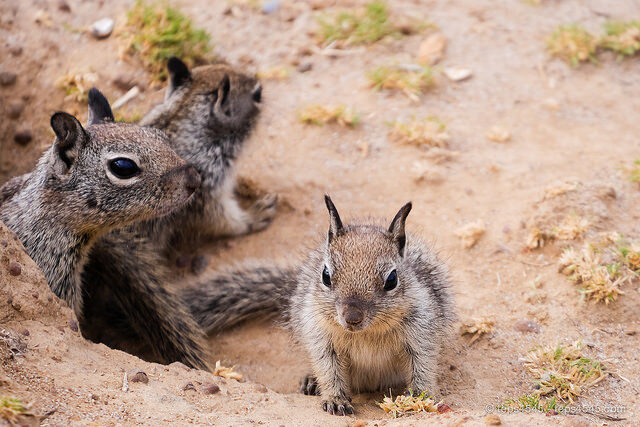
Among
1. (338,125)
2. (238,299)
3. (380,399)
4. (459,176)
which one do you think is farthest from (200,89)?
(380,399)

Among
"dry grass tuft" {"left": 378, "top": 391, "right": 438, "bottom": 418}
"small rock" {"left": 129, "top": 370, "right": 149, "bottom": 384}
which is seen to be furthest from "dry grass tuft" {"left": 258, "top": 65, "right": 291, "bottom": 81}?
"dry grass tuft" {"left": 378, "top": 391, "right": 438, "bottom": 418}

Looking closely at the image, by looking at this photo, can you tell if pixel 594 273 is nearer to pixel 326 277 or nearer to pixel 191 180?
pixel 326 277

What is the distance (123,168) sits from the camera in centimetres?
490

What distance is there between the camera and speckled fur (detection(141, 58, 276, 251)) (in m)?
6.48

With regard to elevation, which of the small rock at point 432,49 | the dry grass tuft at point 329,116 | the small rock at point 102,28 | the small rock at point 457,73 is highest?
the small rock at point 102,28

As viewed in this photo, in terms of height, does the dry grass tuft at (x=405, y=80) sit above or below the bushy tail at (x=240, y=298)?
above

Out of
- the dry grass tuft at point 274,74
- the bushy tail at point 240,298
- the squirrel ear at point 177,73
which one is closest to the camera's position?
the bushy tail at point 240,298

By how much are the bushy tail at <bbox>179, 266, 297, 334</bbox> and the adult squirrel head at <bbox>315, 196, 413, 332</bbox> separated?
1569 millimetres

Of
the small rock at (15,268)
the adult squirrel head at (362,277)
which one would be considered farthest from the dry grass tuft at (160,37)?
the adult squirrel head at (362,277)

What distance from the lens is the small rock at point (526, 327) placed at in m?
5.02

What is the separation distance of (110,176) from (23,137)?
2780mm

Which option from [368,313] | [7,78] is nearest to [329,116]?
[7,78]

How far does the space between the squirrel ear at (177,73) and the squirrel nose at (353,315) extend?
3.62m

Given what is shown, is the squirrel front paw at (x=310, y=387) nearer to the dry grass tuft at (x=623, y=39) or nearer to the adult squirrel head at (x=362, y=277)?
the adult squirrel head at (x=362, y=277)
